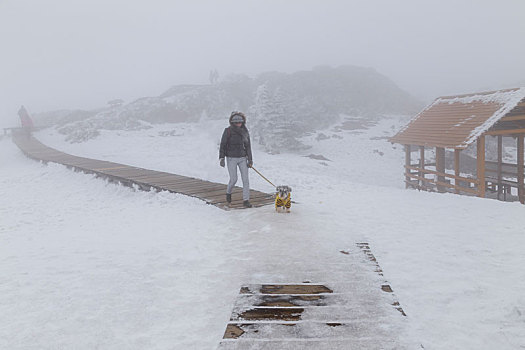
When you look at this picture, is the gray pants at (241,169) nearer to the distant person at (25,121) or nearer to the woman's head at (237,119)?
the woman's head at (237,119)

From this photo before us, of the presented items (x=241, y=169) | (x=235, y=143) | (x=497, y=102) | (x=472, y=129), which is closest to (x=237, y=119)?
(x=235, y=143)

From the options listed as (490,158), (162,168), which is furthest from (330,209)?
(490,158)

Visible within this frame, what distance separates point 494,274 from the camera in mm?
4289

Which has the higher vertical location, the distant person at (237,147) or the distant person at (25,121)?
the distant person at (25,121)

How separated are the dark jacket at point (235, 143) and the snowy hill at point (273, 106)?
20446 millimetres

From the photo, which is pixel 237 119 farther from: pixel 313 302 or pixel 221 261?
pixel 313 302

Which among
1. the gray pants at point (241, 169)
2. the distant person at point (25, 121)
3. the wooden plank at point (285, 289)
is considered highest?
the distant person at point (25, 121)

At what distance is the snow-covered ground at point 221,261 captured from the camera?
319cm

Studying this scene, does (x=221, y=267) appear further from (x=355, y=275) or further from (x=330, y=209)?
(x=330, y=209)

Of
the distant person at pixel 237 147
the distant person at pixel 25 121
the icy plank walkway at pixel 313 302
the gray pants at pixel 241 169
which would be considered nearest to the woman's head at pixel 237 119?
the distant person at pixel 237 147

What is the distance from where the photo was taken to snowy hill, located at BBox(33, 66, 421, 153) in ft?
101

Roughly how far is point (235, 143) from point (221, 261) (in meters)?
3.54

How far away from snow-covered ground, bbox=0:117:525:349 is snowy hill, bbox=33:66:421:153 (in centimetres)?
2056

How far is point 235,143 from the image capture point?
795cm
